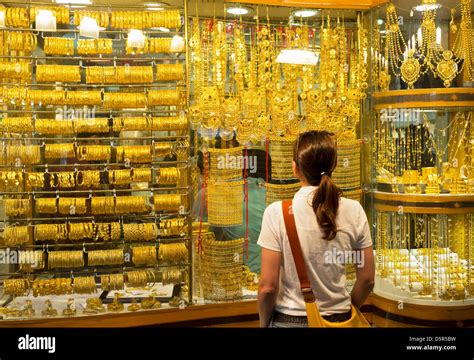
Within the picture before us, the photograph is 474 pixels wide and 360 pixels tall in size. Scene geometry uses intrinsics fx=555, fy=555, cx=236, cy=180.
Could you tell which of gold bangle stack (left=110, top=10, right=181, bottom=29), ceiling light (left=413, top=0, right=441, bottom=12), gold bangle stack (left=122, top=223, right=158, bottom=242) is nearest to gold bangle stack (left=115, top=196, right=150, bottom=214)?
gold bangle stack (left=122, top=223, right=158, bottom=242)

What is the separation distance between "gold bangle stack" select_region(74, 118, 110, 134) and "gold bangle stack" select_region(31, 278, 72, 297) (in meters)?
1.12

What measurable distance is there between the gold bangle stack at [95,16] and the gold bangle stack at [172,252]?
5.67 feet

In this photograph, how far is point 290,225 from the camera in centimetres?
217

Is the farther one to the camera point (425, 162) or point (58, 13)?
point (425, 162)

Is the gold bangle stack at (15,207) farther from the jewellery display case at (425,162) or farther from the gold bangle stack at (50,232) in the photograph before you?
the jewellery display case at (425,162)

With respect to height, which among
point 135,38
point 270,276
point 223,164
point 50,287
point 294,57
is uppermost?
Result: point 135,38

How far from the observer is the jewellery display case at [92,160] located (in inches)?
160

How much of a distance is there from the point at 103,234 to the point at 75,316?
62 cm

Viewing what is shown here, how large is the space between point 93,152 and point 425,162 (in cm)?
261

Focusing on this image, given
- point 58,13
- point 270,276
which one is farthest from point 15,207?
point 270,276

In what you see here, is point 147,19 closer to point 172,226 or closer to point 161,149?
point 161,149

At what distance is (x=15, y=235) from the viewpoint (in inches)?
158

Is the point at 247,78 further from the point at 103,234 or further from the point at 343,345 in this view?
the point at 343,345

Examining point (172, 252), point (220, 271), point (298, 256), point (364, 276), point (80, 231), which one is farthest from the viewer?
point (220, 271)
